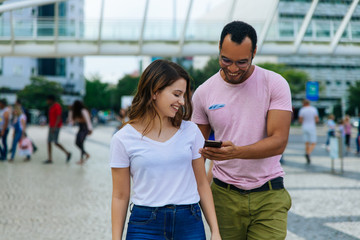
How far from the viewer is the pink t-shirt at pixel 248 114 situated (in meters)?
2.79

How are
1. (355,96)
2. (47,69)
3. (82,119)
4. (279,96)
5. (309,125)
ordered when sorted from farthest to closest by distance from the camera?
1. (47,69)
2. (355,96)
3. (82,119)
4. (309,125)
5. (279,96)

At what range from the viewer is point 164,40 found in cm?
1872

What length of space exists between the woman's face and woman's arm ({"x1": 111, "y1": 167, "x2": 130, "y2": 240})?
34 centimetres

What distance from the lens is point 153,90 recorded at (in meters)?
2.41

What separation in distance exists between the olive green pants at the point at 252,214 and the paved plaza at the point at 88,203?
2414 millimetres

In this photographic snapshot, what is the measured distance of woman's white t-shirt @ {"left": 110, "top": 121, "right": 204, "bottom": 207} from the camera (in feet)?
7.65

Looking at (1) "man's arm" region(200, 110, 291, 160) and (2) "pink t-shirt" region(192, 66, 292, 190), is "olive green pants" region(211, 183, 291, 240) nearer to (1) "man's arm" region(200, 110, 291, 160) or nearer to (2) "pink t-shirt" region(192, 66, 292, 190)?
(2) "pink t-shirt" region(192, 66, 292, 190)

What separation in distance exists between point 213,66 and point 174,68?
41457mm

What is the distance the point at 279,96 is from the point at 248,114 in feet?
0.65

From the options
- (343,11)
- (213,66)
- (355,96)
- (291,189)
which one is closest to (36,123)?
(213,66)

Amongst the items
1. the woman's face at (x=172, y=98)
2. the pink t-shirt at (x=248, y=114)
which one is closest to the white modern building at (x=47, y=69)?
the pink t-shirt at (x=248, y=114)

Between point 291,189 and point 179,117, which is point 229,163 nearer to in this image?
point 179,117

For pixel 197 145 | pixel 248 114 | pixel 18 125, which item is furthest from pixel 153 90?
pixel 18 125

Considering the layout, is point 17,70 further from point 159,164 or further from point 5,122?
point 159,164
